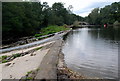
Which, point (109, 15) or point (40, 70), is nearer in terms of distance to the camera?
point (40, 70)

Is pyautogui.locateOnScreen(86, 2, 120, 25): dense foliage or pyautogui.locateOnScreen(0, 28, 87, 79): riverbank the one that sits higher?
pyautogui.locateOnScreen(86, 2, 120, 25): dense foliage

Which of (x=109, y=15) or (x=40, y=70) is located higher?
(x=109, y=15)

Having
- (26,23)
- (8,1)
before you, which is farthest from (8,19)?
(26,23)

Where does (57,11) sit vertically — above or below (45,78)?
above

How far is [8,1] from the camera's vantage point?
2111cm

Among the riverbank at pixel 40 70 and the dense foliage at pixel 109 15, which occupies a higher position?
the dense foliage at pixel 109 15

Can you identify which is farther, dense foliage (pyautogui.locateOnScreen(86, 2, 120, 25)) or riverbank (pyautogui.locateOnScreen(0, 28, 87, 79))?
dense foliage (pyautogui.locateOnScreen(86, 2, 120, 25))

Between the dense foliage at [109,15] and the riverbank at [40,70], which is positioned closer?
the riverbank at [40,70]

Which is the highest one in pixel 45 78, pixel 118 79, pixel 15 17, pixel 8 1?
pixel 8 1

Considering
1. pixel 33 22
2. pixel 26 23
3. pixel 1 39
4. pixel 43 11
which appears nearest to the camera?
pixel 1 39

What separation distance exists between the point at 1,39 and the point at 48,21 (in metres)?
29.8

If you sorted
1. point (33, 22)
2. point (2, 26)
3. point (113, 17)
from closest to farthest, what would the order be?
1. point (2, 26)
2. point (33, 22)
3. point (113, 17)

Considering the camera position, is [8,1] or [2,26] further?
[8,1]

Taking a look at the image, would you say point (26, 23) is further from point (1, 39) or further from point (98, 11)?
point (98, 11)
